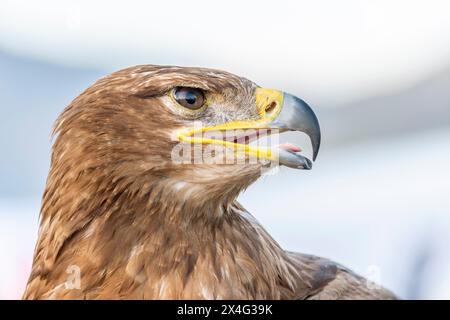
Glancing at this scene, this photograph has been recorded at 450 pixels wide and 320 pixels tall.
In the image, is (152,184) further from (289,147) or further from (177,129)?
(289,147)

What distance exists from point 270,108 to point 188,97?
174 millimetres

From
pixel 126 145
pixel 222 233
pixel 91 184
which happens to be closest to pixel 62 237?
pixel 91 184

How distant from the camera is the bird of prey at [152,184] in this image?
145 centimetres

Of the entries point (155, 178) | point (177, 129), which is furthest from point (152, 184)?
point (177, 129)

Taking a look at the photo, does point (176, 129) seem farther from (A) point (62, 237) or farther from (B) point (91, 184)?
(A) point (62, 237)

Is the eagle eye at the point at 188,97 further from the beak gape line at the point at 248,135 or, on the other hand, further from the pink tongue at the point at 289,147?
the pink tongue at the point at 289,147

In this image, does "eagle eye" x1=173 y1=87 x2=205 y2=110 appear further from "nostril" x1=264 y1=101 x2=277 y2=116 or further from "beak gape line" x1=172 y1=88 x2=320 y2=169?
"nostril" x1=264 y1=101 x2=277 y2=116

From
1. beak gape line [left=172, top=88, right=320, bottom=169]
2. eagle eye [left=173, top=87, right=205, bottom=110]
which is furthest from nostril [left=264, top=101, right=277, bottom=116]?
eagle eye [left=173, top=87, right=205, bottom=110]

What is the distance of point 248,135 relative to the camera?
1469 mm

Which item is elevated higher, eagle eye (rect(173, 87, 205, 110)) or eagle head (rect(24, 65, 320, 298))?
eagle eye (rect(173, 87, 205, 110))

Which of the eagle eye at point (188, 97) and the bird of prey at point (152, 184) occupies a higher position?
the eagle eye at point (188, 97)

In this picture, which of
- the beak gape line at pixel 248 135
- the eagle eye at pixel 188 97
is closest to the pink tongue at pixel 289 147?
the beak gape line at pixel 248 135

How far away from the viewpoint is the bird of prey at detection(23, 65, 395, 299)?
145cm
